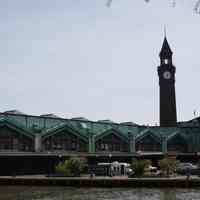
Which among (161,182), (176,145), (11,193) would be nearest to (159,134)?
(176,145)

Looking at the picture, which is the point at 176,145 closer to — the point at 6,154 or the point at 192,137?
the point at 192,137

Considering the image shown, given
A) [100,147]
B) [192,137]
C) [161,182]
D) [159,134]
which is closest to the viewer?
[161,182]

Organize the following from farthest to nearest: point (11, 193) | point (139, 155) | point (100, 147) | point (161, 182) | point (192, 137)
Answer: point (192, 137)
point (100, 147)
point (139, 155)
point (161, 182)
point (11, 193)

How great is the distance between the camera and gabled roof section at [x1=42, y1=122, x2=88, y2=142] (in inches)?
3782

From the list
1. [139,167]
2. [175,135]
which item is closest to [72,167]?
[139,167]

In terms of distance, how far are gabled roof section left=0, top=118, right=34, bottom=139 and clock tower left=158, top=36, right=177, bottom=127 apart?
2096 inches

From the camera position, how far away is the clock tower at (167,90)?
135500 mm

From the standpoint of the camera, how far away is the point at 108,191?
58344 millimetres

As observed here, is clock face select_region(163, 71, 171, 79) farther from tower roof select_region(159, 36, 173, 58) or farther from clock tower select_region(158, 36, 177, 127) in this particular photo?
tower roof select_region(159, 36, 173, 58)

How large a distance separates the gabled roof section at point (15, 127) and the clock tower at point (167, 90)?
5324 centimetres

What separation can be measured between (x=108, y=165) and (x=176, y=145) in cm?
5027

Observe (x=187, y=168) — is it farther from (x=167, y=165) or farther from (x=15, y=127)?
(x=15, y=127)

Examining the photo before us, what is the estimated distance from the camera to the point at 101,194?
178 feet

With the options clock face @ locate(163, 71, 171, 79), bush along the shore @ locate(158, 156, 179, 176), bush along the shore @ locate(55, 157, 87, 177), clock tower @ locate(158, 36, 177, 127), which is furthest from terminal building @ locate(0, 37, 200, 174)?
bush along the shore @ locate(158, 156, 179, 176)
